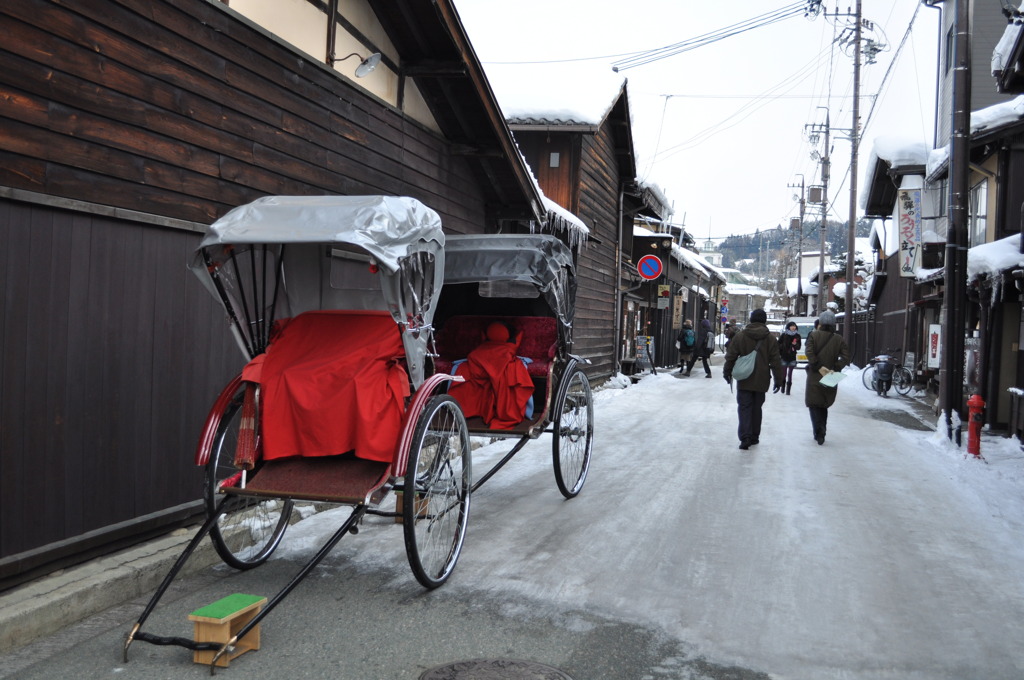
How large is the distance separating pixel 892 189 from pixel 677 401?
14.4 metres

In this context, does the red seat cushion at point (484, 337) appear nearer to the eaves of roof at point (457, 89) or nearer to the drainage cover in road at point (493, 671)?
the eaves of roof at point (457, 89)

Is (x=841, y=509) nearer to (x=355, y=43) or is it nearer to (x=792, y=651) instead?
(x=792, y=651)

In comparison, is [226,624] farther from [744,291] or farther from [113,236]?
[744,291]

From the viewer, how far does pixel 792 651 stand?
13.5 feet

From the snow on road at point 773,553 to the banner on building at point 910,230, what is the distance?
10.4 m

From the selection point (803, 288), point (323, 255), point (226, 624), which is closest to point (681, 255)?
point (323, 255)

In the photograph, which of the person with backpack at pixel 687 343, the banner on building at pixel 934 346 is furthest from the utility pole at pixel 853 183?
Result: the banner on building at pixel 934 346

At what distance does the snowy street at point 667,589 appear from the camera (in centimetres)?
395

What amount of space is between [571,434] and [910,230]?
15.8 meters

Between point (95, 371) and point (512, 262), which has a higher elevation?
point (512, 262)

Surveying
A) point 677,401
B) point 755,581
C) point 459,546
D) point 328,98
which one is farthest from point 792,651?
point 677,401

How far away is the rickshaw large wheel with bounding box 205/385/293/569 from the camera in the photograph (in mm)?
4551

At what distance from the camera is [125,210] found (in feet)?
16.6

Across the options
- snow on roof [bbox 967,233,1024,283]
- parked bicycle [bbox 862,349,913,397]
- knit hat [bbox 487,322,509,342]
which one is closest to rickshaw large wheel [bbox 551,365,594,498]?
knit hat [bbox 487,322,509,342]
